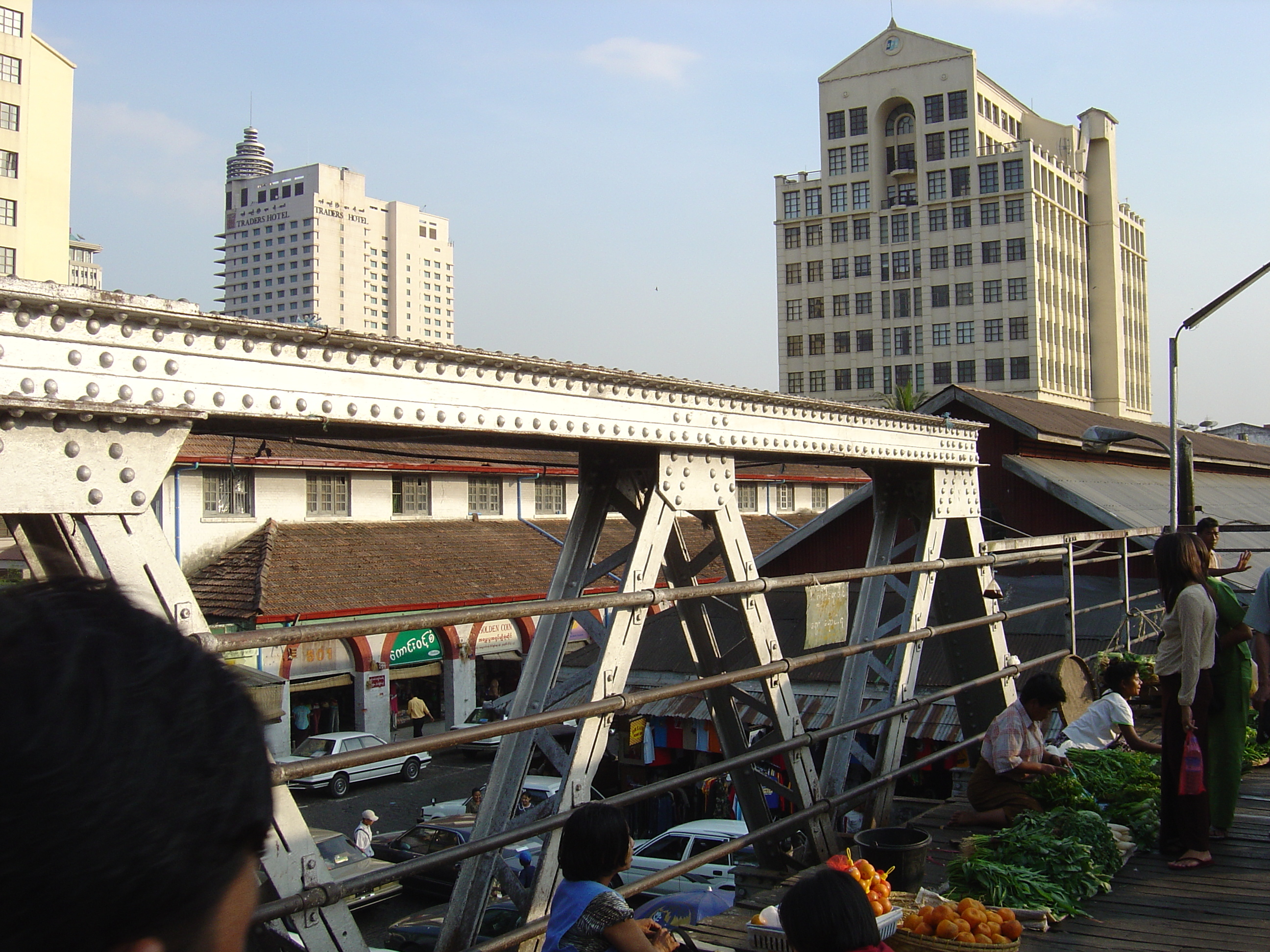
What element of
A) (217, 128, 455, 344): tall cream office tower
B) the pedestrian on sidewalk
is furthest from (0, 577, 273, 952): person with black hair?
(217, 128, 455, 344): tall cream office tower

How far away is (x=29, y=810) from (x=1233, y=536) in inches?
806

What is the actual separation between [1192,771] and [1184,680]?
0.52 meters

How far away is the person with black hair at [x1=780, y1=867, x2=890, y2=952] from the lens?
134 inches

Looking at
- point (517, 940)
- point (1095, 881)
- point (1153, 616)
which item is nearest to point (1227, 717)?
point (1095, 881)

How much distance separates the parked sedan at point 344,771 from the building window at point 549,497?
371 inches

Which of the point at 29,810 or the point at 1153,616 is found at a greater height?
the point at 29,810

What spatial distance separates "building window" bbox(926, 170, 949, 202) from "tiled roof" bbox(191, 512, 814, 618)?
52.9 m

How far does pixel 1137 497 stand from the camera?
1728 cm

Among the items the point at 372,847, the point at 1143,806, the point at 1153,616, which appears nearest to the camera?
the point at 1143,806

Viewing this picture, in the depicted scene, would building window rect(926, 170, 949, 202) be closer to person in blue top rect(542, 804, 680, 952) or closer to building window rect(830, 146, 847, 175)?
building window rect(830, 146, 847, 175)

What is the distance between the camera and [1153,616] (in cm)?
1463

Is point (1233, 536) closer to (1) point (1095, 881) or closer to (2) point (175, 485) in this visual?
(1) point (1095, 881)

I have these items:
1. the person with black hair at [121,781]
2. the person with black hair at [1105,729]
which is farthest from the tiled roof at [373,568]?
the person with black hair at [121,781]

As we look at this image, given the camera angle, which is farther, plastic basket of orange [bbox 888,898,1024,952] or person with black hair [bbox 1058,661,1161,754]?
person with black hair [bbox 1058,661,1161,754]
